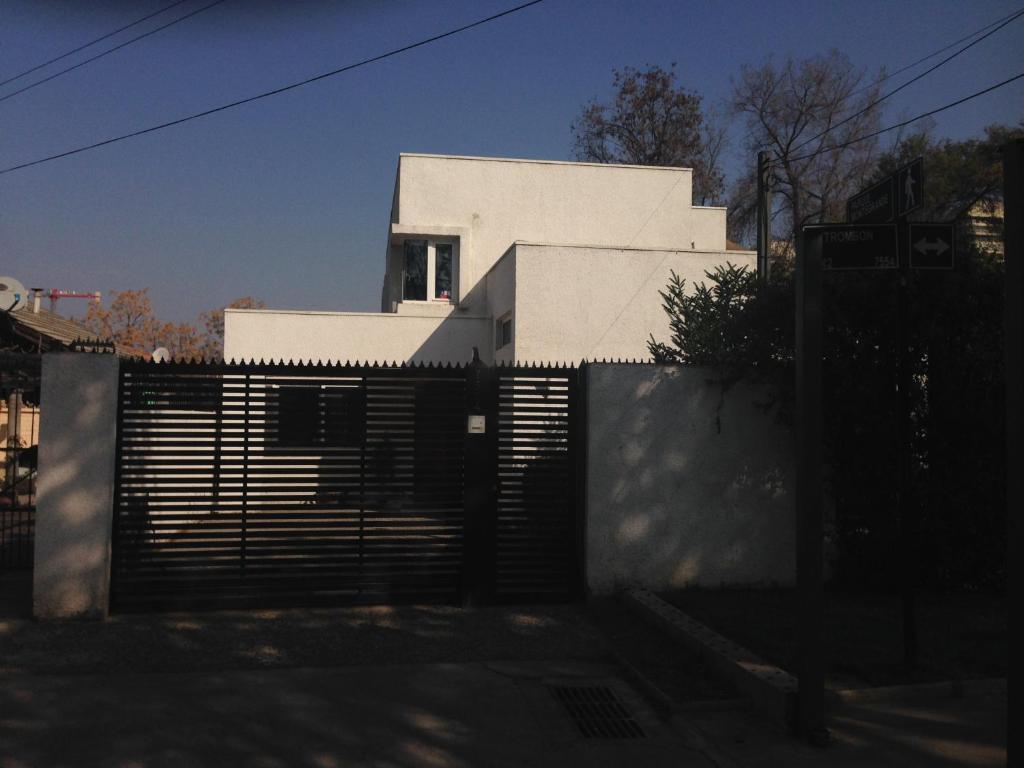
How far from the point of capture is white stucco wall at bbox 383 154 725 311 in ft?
77.5

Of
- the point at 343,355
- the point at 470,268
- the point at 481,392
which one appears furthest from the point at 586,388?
the point at 470,268

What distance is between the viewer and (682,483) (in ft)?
27.1

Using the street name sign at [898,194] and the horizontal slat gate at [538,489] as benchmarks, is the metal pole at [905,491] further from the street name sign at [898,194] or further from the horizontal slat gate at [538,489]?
the horizontal slat gate at [538,489]

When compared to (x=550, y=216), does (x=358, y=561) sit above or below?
below

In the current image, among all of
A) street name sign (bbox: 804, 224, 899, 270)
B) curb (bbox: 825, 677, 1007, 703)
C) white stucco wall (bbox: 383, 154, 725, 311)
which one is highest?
white stucco wall (bbox: 383, 154, 725, 311)

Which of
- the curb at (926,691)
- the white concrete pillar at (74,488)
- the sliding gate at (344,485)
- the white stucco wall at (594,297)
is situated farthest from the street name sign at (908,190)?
the white stucco wall at (594,297)

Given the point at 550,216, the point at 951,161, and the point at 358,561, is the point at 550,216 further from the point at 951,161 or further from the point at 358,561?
the point at 358,561

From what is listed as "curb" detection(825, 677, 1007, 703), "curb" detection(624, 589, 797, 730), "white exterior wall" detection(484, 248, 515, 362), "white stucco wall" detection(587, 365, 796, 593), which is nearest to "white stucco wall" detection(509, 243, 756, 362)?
"white exterior wall" detection(484, 248, 515, 362)

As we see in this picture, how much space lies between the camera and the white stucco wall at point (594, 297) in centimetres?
1753

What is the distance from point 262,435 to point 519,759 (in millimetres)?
4064

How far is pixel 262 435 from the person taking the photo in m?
7.73

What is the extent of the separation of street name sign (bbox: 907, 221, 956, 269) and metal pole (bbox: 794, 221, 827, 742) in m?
1.13

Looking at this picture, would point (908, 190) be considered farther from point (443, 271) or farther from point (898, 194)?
point (443, 271)

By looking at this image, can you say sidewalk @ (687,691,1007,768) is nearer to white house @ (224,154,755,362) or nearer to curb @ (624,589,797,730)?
curb @ (624,589,797,730)
